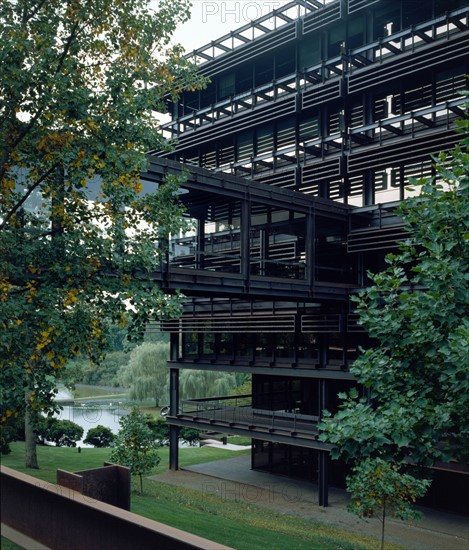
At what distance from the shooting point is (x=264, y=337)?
94.4 ft

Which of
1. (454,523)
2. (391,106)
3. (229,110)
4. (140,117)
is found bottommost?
(454,523)

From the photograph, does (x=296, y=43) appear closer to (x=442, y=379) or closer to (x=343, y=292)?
(x=343, y=292)

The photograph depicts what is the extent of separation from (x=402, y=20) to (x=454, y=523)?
20.0 meters

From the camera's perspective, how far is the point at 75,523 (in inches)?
233

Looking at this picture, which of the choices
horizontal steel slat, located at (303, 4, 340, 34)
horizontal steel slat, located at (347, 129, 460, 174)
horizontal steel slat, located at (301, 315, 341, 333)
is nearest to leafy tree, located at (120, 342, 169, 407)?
horizontal steel slat, located at (301, 315, 341, 333)

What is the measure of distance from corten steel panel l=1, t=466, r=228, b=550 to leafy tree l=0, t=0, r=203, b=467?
2.10 m

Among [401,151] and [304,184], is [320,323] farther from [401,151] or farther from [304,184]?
[401,151]

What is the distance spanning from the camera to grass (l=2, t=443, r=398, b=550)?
16.8 meters

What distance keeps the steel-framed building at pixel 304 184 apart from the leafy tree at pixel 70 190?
751 centimetres

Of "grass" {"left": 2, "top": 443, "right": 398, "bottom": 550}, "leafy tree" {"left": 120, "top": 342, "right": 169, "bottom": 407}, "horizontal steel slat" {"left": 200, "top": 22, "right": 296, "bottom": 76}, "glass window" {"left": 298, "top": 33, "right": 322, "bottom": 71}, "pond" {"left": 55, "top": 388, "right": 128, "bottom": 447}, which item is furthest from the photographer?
"pond" {"left": 55, "top": 388, "right": 128, "bottom": 447}

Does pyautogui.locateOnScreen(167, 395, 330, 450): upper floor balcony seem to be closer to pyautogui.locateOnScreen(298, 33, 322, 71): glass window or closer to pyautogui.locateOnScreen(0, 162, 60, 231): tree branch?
pyautogui.locateOnScreen(298, 33, 322, 71): glass window

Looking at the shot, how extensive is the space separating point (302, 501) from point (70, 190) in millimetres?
19880

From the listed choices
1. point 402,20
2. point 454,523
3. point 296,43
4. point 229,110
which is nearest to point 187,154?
point 229,110

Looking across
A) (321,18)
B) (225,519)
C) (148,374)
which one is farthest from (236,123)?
(148,374)
